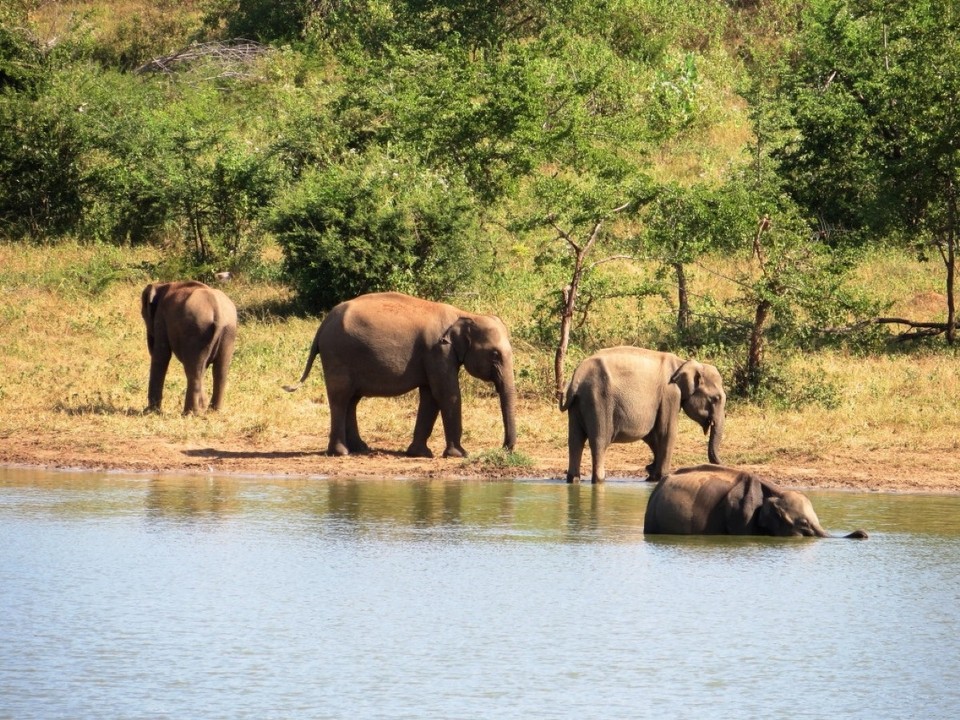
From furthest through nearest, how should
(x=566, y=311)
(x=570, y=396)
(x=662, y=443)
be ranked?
1. (x=566, y=311)
2. (x=662, y=443)
3. (x=570, y=396)

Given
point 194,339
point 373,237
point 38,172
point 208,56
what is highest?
point 208,56

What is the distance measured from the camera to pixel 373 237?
23109mm

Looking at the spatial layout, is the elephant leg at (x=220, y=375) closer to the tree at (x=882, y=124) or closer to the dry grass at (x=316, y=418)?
the dry grass at (x=316, y=418)

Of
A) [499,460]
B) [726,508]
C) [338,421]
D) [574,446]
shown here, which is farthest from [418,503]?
[726,508]

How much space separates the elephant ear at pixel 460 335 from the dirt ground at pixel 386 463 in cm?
110

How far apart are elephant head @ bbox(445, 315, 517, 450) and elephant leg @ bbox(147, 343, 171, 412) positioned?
12.3 feet

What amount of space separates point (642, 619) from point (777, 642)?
0.90 meters

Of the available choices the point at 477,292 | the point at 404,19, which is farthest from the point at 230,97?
the point at 477,292

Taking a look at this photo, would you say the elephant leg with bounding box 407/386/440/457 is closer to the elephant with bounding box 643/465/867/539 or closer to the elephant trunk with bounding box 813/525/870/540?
the elephant with bounding box 643/465/867/539

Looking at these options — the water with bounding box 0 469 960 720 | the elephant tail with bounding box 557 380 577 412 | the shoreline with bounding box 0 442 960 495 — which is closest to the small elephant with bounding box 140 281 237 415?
the shoreline with bounding box 0 442 960 495

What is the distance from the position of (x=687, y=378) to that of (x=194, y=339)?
6.03m

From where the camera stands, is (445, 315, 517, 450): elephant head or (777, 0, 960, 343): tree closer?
(445, 315, 517, 450): elephant head

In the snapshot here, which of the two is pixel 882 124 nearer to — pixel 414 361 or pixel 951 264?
pixel 951 264

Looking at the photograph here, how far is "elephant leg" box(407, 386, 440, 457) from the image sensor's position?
1738 centimetres
